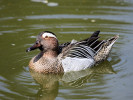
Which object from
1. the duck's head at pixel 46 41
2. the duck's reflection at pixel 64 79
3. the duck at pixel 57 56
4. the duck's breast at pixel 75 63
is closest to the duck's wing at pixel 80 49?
the duck at pixel 57 56

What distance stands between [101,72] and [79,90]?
5.37ft

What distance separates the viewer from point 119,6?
15984 mm

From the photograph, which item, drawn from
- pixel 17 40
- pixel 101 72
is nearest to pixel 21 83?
pixel 101 72

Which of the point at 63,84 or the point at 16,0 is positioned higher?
the point at 16,0

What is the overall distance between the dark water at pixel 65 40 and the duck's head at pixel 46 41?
2.83 ft

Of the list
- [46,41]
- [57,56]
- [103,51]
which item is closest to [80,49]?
[57,56]

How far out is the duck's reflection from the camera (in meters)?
9.43

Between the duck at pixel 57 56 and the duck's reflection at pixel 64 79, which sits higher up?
the duck at pixel 57 56

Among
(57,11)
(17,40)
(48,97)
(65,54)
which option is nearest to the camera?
(48,97)

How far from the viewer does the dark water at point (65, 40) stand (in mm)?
9031

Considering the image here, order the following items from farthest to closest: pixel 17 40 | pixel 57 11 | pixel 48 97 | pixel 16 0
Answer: pixel 16 0
pixel 57 11
pixel 17 40
pixel 48 97

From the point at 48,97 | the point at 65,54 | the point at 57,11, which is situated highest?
the point at 57,11

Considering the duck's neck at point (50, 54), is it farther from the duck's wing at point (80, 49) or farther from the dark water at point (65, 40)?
the dark water at point (65, 40)

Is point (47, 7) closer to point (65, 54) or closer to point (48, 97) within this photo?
point (65, 54)
